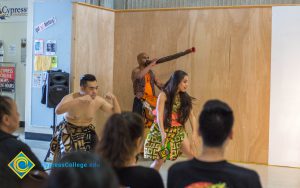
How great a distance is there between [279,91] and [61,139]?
3244mm

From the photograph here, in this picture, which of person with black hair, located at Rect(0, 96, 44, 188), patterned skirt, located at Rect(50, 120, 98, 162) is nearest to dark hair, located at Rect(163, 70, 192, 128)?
patterned skirt, located at Rect(50, 120, 98, 162)

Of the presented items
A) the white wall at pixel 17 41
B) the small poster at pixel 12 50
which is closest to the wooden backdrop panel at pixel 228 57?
the white wall at pixel 17 41

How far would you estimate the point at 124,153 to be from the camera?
1.99 metres

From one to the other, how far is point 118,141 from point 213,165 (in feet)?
1.45

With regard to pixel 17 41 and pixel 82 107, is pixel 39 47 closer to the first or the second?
pixel 17 41

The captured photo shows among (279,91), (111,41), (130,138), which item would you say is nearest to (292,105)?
(279,91)

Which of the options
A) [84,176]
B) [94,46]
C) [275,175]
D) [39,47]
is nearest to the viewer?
[84,176]

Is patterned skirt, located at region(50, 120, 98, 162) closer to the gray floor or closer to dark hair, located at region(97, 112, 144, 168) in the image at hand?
the gray floor

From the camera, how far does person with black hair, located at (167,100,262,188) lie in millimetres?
1761

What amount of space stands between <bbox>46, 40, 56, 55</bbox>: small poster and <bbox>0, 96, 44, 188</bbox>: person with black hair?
5408 millimetres

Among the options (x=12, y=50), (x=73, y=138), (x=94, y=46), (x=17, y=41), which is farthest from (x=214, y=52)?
(x=12, y=50)

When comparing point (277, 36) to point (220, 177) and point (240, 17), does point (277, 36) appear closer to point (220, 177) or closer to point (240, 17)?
point (240, 17)

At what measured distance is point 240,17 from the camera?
6477 millimetres

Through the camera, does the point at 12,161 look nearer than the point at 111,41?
Yes
